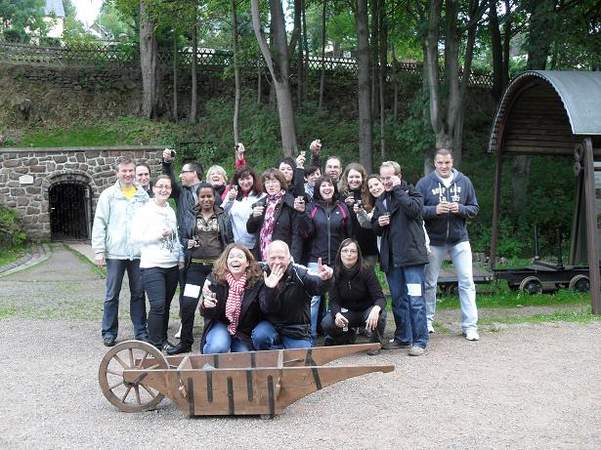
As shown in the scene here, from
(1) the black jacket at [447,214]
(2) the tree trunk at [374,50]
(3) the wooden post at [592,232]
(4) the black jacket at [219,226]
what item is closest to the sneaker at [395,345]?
(1) the black jacket at [447,214]

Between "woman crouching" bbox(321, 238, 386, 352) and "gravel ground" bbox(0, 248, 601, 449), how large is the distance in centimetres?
33

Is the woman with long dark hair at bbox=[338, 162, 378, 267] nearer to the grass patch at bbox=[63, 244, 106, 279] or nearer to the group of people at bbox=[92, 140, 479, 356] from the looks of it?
the group of people at bbox=[92, 140, 479, 356]

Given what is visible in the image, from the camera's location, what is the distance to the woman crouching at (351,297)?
6.62 metres

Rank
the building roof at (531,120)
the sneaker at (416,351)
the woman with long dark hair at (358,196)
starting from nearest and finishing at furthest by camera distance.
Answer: the sneaker at (416,351) < the woman with long dark hair at (358,196) < the building roof at (531,120)

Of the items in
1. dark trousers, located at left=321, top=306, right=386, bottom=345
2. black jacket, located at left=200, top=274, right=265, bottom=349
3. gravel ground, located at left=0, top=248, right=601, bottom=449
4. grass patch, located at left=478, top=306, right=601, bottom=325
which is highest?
black jacket, located at left=200, top=274, right=265, bottom=349

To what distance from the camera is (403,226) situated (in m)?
7.00

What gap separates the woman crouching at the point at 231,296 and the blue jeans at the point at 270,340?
93 mm

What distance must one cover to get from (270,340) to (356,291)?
1163 mm

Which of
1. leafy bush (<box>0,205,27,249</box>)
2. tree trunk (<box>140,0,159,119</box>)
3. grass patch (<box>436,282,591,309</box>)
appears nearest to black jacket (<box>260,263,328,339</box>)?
grass patch (<box>436,282,591,309</box>)

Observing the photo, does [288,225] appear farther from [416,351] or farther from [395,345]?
[416,351]

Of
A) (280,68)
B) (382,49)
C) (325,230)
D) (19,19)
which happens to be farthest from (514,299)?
(19,19)

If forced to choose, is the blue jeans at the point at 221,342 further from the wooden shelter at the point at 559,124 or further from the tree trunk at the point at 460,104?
the tree trunk at the point at 460,104

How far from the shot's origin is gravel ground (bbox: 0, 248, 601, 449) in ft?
15.6

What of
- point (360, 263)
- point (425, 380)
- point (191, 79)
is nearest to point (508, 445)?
point (425, 380)
